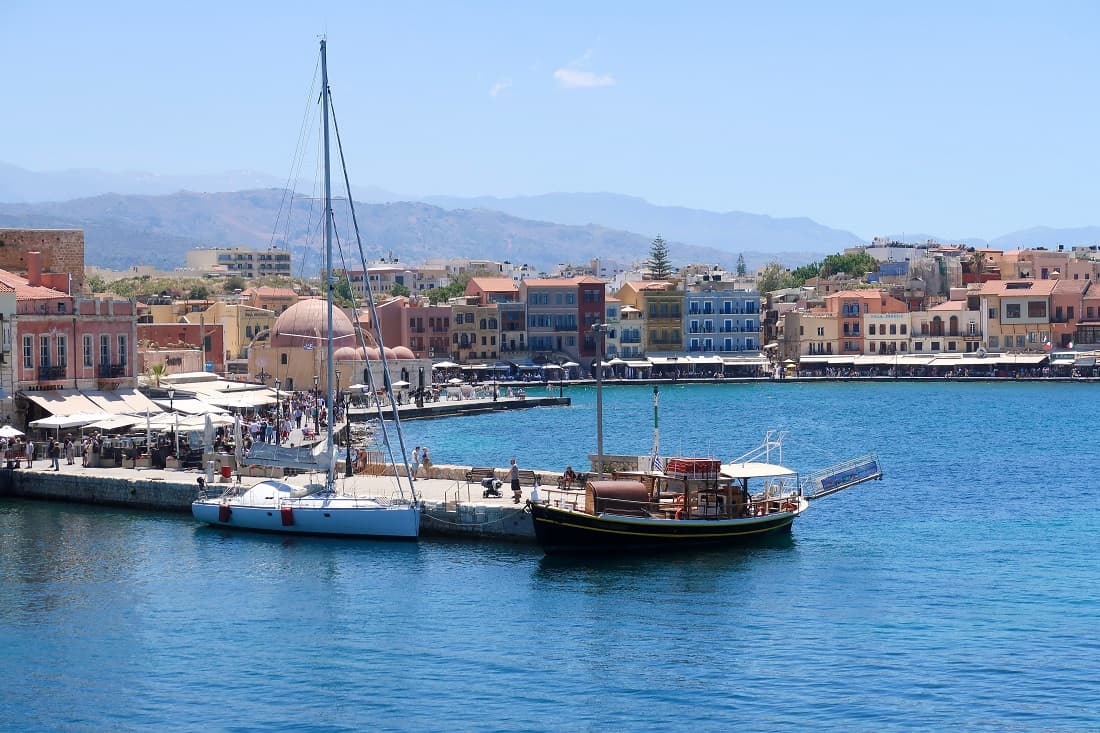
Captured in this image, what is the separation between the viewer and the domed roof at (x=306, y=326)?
294ft

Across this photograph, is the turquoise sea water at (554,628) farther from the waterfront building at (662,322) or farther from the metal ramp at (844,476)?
the waterfront building at (662,322)

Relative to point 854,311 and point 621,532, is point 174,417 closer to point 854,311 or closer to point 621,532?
point 621,532

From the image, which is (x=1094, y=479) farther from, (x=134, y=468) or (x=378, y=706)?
(x=378, y=706)

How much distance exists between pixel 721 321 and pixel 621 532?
104 m

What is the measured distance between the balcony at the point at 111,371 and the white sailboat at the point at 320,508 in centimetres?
1667

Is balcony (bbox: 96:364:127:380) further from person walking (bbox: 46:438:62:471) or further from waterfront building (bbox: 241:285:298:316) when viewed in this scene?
waterfront building (bbox: 241:285:298:316)

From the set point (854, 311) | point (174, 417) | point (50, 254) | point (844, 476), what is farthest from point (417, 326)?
point (844, 476)

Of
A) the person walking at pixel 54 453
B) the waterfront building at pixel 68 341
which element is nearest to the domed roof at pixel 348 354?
the waterfront building at pixel 68 341

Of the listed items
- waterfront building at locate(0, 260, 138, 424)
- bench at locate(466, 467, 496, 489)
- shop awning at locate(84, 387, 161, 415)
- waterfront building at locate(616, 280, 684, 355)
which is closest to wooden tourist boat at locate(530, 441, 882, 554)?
bench at locate(466, 467, 496, 489)

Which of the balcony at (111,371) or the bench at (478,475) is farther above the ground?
the balcony at (111,371)

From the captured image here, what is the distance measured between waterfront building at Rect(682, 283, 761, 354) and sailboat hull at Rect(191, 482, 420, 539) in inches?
3933

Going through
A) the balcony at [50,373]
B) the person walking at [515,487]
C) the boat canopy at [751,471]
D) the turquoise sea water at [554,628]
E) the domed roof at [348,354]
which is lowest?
the turquoise sea water at [554,628]

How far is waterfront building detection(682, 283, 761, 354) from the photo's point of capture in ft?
449

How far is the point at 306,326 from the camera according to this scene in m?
90.6
